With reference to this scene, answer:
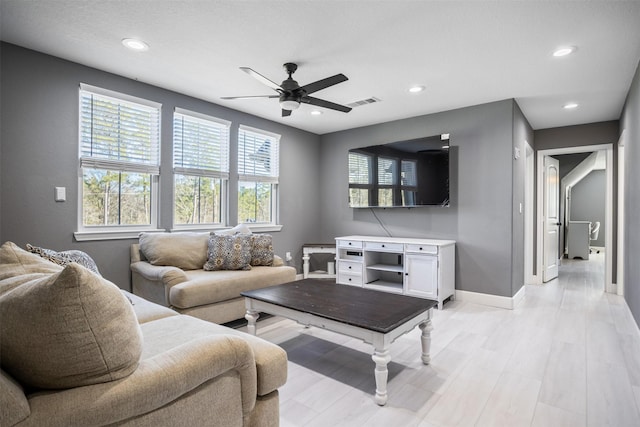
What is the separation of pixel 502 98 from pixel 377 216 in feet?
7.26

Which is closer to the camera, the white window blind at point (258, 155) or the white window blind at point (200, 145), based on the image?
the white window blind at point (200, 145)

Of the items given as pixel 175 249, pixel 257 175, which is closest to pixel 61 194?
pixel 175 249

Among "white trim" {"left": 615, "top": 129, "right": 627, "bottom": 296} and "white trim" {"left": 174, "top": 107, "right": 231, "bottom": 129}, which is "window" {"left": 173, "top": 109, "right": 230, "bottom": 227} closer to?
"white trim" {"left": 174, "top": 107, "right": 231, "bottom": 129}

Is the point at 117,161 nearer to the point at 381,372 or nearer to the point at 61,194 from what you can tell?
the point at 61,194

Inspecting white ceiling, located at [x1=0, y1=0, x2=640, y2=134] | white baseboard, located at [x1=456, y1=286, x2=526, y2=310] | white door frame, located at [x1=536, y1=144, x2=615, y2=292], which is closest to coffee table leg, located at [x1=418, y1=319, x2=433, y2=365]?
white baseboard, located at [x1=456, y1=286, x2=526, y2=310]

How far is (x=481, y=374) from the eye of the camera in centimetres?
229

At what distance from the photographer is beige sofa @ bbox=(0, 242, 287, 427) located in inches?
36.1

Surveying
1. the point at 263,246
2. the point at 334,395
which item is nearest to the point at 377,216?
the point at 263,246

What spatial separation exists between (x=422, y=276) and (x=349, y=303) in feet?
6.12

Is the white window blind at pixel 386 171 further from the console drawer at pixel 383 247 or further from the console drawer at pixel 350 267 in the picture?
the console drawer at pixel 350 267

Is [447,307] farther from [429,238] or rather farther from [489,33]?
[489,33]

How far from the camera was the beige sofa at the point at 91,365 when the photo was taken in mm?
916

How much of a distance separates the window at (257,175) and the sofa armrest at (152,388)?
329 cm

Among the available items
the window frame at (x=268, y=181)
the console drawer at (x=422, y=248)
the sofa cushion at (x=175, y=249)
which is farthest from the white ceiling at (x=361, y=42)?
the console drawer at (x=422, y=248)
